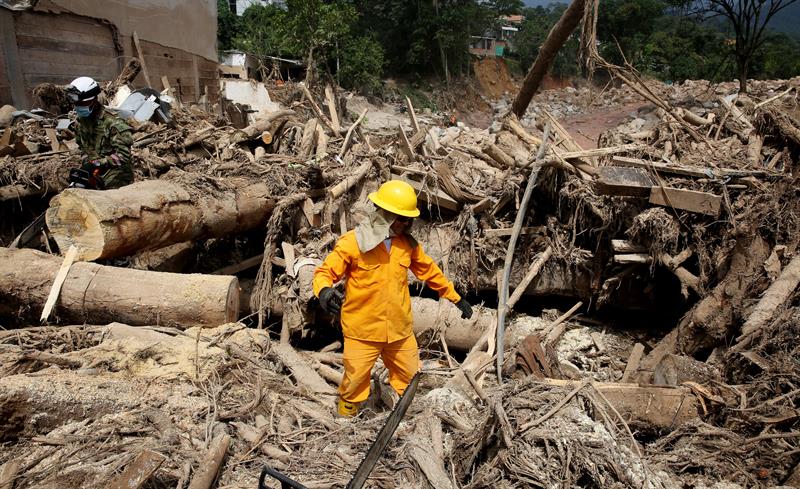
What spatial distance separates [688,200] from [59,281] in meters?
5.88

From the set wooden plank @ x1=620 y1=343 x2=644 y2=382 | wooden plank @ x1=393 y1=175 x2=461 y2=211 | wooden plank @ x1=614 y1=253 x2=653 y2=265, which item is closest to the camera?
wooden plank @ x1=620 y1=343 x2=644 y2=382

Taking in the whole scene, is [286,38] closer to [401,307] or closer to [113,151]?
[113,151]

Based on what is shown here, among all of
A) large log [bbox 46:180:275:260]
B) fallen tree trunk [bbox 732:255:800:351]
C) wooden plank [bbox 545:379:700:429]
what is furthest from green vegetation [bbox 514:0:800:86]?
wooden plank [bbox 545:379:700:429]

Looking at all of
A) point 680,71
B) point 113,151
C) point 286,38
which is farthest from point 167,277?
point 680,71

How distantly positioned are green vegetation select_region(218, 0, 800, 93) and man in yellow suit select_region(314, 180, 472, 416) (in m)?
22.8

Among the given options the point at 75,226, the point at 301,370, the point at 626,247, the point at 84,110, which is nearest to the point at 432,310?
the point at 301,370

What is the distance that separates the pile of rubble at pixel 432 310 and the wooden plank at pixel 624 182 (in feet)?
0.07

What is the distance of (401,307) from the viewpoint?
Answer: 391 centimetres

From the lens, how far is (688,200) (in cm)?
518

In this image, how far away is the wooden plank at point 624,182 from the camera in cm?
520

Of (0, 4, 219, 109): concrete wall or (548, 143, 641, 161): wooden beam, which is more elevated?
(0, 4, 219, 109): concrete wall

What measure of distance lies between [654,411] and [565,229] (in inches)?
111

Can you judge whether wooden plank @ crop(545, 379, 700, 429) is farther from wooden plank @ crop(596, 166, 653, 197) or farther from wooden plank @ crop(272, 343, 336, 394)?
wooden plank @ crop(596, 166, 653, 197)

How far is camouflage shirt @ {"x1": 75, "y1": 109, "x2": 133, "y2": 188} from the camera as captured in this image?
529 cm
